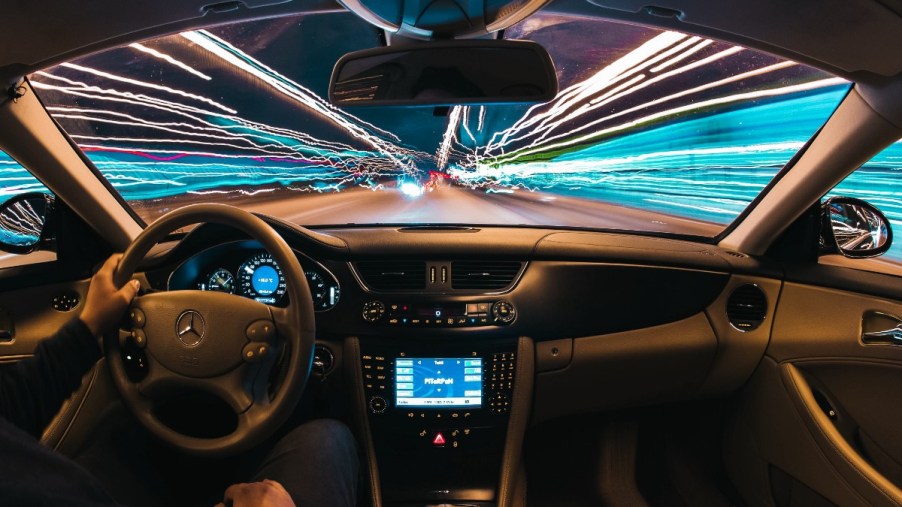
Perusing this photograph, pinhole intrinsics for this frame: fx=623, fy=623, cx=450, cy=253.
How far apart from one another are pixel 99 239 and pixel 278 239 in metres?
1.56

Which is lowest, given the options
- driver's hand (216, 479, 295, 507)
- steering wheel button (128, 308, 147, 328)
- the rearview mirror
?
driver's hand (216, 479, 295, 507)

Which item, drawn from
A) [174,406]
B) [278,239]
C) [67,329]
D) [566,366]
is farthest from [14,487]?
[566,366]

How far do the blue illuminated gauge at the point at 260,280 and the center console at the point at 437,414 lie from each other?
1.51 feet

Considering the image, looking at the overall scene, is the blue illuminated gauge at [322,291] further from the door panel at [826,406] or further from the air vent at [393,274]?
the door panel at [826,406]

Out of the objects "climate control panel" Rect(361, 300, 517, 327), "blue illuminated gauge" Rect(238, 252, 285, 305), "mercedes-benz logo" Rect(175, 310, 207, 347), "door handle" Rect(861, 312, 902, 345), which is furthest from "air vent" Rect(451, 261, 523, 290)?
"door handle" Rect(861, 312, 902, 345)

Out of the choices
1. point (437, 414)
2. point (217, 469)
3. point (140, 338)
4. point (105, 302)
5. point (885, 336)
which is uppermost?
point (105, 302)

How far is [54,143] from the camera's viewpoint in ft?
9.03

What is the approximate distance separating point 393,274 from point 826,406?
2207 mm

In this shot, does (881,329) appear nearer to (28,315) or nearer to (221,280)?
(221,280)

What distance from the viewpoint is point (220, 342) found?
2.08 meters

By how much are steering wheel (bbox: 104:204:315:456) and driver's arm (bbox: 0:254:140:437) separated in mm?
54

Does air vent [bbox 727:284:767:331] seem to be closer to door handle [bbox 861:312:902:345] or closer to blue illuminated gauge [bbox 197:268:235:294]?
door handle [bbox 861:312:902:345]

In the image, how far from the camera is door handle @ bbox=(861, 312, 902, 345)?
8.95 feet

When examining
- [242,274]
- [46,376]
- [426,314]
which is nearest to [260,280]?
[242,274]
